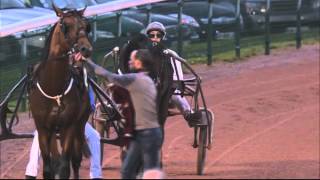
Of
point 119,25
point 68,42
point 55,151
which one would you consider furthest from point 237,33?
point 68,42

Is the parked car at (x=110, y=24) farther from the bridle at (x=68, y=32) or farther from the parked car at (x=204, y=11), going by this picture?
the bridle at (x=68, y=32)

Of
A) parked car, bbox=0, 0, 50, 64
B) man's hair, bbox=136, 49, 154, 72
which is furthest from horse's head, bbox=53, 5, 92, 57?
parked car, bbox=0, 0, 50, 64

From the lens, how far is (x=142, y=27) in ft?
62.2

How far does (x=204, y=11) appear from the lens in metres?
21.5

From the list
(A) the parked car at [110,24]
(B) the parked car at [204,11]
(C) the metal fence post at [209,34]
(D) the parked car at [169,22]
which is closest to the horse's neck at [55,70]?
(A) the parked car at [110,24]

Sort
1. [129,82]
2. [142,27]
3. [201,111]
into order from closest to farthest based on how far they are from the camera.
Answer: [129,82], [201,111], [142,27]

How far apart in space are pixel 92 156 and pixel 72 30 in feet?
5.66

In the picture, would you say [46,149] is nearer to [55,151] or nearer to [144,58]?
[55,151]

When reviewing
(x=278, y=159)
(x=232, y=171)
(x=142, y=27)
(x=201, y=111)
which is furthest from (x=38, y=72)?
(x=142, y=27)

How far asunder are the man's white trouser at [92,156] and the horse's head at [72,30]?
1369mm

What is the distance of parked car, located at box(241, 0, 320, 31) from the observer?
23375mm

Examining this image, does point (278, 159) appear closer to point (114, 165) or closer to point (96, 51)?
point (114, 165)

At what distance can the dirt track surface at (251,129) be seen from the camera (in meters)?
12.0

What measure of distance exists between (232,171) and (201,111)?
44.5 inches
